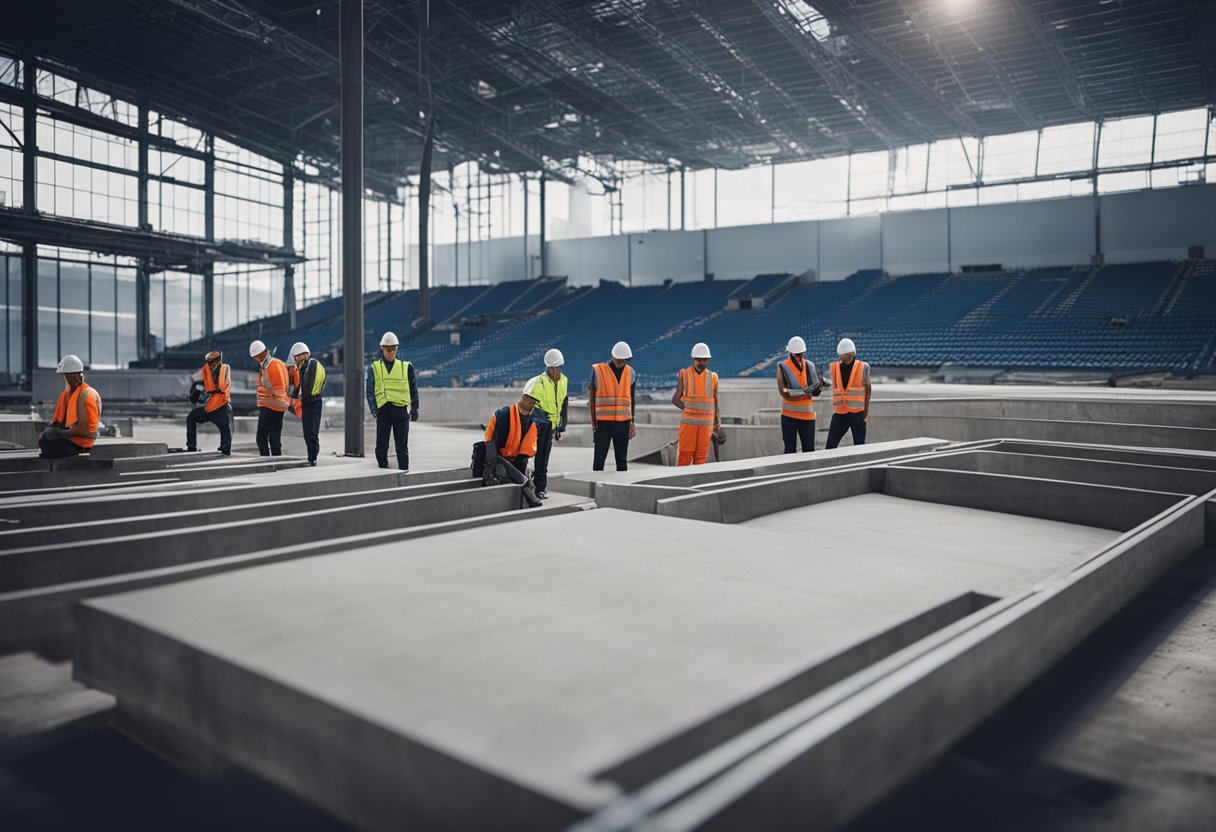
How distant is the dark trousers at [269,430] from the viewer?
34.2 feet

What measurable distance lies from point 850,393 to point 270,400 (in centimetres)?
655

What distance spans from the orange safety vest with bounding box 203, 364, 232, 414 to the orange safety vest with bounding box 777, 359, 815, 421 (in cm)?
629

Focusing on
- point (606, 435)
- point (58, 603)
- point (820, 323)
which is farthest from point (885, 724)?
point (820, 323)

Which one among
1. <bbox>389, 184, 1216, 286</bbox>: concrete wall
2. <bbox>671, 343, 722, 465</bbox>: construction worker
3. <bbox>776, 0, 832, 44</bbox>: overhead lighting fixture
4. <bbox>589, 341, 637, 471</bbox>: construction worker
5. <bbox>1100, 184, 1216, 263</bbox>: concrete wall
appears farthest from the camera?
<bbox>389, 184, 1216, 286</bbox>: concrete wall

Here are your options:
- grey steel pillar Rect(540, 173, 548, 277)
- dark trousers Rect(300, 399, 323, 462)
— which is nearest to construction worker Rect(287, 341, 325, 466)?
dark trousers Rect(300, 399, 323, 462)

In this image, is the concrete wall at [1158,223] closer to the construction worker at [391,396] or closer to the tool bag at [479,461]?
the construction worker at [391,396]

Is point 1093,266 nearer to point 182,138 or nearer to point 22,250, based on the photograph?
point 182,138

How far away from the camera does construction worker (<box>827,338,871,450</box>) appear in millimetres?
9641

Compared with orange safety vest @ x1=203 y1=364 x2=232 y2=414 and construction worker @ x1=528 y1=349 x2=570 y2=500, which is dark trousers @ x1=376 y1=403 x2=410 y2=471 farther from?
orange safety vest @ x1=203 y1=364 x2=232 y2=414

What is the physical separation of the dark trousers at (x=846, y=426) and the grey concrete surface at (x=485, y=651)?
535cm

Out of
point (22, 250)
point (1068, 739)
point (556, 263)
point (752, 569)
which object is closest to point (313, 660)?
point (752, 569)

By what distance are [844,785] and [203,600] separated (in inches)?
89.9

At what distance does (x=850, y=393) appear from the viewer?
31.8ft

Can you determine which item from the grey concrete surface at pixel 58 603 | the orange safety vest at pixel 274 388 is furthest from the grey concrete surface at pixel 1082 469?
the orange safety vest at pixel 274 388
